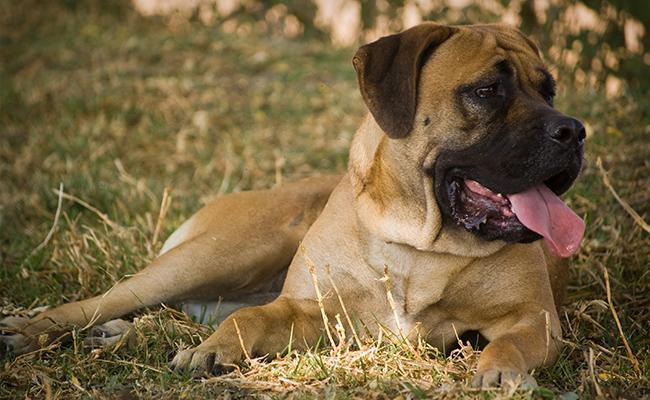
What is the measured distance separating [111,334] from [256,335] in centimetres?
73

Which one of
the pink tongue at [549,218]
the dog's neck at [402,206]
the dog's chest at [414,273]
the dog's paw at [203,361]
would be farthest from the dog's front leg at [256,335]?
the pink tongue at [549,218]

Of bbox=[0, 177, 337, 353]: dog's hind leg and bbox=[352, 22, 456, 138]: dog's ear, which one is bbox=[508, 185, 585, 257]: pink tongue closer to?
bbox=[352, 22, 456, 138]: dog's ear

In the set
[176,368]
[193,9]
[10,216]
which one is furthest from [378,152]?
[193,9]

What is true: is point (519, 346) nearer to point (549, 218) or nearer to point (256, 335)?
point (549, 218)

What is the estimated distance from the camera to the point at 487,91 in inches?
146

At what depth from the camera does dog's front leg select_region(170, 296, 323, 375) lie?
143 inches

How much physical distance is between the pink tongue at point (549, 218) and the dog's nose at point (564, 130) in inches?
9.5

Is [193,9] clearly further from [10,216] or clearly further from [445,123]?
[445,123]

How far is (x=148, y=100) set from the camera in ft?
27.8

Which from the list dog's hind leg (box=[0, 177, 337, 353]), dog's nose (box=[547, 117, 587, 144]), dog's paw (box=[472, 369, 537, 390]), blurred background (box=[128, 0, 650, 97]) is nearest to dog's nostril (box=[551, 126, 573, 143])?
dog's nose (box=[547, 117, 587, 144])

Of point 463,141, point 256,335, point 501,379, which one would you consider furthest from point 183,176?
point 501,379

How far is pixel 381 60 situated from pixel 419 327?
39.9 inches

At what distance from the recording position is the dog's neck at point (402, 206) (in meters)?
3.84

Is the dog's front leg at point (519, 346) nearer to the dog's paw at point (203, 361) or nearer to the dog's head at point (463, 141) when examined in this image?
the dog's head at point (463, 141)
